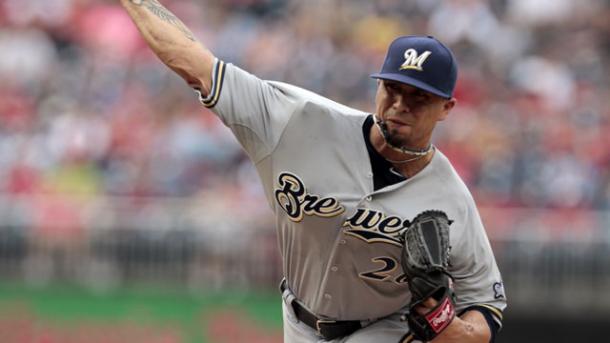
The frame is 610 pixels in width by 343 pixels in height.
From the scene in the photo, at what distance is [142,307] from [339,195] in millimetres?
5851

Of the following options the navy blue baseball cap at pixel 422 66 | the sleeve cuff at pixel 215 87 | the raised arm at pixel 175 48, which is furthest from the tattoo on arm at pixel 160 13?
the navy blue baseball cap at pixel 422 66

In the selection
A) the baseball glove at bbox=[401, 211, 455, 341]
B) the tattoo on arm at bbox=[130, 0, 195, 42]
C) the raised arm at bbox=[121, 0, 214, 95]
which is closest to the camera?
the baseball glove at bbox=[401, 211, 455, 341]

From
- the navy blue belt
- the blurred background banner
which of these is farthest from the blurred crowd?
the navy blue belt

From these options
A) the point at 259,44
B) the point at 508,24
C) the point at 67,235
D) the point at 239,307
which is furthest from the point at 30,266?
the point at 508,24

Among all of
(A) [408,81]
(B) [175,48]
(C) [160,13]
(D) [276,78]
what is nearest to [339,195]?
(A) [408,81]

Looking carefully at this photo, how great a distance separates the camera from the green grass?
10797 mm

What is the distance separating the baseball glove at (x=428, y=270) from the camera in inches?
194

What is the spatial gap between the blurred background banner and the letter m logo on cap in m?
5.72

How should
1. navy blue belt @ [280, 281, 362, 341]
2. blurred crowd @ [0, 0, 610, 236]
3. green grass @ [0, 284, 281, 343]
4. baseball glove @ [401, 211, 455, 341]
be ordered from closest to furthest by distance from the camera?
baseball glove @ [401, 211, 455, 341] → navy blue belt @ [280, 281, 362, 341] → green grass @ [0, 284, 281, 343] → blurred crowd @ [0, 0, 610, 236]

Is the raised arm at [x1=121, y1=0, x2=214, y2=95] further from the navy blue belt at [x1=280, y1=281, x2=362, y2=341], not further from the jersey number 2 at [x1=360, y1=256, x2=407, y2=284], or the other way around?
the navy blue belt at [x1=280, y1=281, x2=362, y2=341]

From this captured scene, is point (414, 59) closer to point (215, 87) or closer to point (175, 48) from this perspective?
point (215, 87)

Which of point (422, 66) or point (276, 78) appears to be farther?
point (276, 78)

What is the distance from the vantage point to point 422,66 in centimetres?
512

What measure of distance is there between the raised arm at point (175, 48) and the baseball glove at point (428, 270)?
0.99 m
